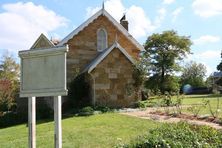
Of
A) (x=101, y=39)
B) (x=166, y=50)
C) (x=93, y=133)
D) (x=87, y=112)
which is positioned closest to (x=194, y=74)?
(x=166, y=50)

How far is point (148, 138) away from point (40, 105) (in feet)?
71.7

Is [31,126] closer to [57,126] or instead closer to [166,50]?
[57,126]

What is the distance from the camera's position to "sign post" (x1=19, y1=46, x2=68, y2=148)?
9391 millimetres

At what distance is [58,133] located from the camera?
9477 mm

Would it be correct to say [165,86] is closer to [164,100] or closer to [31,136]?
[164,100]

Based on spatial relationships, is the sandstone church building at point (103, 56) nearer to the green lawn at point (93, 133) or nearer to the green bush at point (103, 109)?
the green bush at point (103, 109)

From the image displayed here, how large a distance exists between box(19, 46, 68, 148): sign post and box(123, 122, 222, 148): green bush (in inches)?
84.7

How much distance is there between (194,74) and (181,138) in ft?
283

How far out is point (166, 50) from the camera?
2379 inches

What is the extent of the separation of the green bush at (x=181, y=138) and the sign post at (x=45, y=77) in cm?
215

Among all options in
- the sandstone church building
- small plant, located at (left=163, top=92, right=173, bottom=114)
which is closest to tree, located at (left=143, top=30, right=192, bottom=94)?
the sandstone church building

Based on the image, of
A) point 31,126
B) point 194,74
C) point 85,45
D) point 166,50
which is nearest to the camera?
point 31,126

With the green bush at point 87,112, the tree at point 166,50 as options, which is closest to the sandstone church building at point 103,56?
the green bush at point 87,112

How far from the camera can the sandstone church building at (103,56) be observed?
26438 mm
